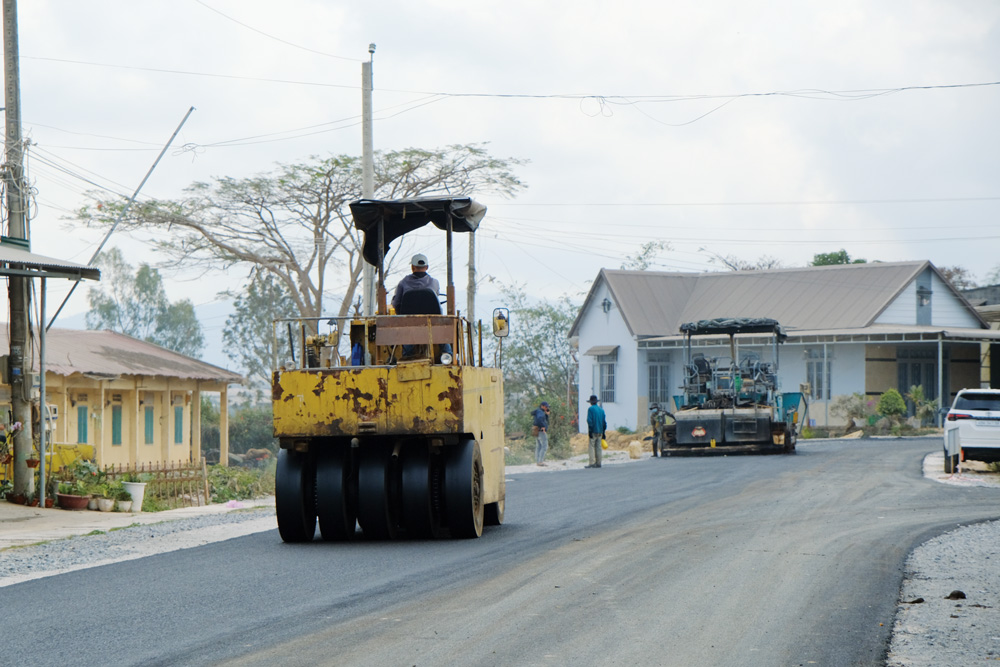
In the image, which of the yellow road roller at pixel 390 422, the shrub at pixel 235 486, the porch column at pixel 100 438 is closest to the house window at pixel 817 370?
the shrub at pixel 235 486

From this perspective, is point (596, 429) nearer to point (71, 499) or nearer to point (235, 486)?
point (235, 486)

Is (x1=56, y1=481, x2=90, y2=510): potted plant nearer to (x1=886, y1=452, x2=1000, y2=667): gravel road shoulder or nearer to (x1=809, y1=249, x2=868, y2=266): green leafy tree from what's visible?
(x1=886, y1=452, x2=1000, y2=667): gravel road shoulder

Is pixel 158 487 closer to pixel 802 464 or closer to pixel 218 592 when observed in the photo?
pixel 218 592

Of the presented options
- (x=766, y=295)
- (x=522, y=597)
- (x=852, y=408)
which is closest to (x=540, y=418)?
(x=852, y=408)

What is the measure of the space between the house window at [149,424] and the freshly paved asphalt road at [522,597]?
18.2 metres

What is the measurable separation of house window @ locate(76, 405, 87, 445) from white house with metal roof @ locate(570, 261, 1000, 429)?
20.6 meters

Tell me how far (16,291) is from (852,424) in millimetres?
29267

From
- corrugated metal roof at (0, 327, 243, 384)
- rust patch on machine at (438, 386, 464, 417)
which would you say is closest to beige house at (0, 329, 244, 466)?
corrugated metal roof at (0, 327, 243, 384)

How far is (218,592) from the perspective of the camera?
8781 millimetres

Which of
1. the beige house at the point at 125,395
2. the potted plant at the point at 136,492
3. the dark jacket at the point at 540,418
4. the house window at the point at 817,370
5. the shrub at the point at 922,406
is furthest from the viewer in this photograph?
the house window at the point at 817,370

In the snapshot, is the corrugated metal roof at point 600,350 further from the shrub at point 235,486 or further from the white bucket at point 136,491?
the white bucket at point 136,491

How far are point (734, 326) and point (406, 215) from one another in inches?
714

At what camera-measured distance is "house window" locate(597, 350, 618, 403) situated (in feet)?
157

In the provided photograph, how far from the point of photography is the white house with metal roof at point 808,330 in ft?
137
